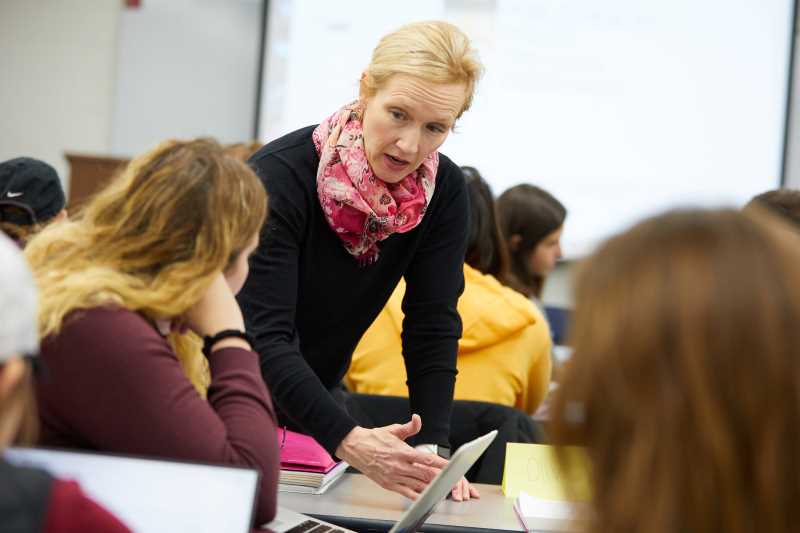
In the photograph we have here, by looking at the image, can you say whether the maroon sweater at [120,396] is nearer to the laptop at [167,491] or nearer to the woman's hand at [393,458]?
the laptop at [167,491]

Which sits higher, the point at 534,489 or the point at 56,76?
the point at 56,76

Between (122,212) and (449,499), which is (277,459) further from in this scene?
(449,499)

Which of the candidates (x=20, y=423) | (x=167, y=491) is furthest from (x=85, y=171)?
(x=20, y=423)

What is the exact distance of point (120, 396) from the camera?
1.17 m

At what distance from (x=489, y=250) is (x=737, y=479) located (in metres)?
2.08

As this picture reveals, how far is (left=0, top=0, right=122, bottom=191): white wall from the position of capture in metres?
5.60

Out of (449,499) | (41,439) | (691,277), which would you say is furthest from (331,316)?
(691,277)

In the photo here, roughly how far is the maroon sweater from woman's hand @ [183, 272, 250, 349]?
5.7 inches

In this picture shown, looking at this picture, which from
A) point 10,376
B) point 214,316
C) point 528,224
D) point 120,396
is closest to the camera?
point 10,376

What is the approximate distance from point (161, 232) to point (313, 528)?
1.55 ft

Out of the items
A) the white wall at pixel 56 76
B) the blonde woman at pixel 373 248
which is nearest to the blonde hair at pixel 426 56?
the blonde woman at pixel 373 248

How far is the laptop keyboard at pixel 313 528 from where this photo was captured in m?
1.41

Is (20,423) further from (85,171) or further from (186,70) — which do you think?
(186,70)

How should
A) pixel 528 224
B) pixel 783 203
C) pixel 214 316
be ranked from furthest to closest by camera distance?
pixel 528 224
pixel 783 203
pixel 214 316
